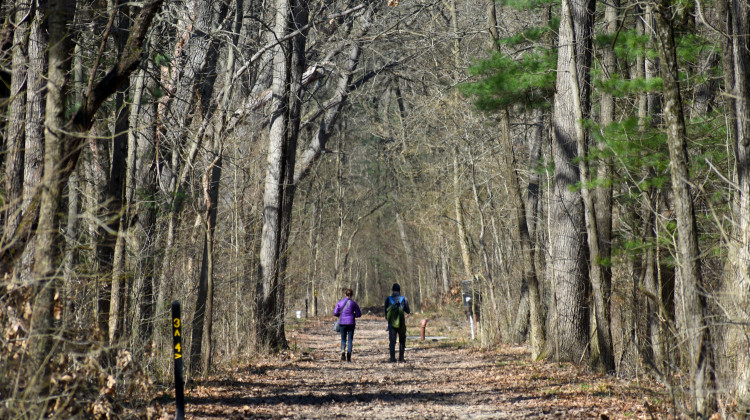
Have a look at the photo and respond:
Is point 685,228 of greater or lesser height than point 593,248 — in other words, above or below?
below

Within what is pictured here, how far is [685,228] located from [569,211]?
A: 6.68m

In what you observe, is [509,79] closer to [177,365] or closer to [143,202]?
[143,202]

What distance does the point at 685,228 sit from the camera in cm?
749

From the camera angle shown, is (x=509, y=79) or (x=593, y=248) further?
(x=509, y=79)

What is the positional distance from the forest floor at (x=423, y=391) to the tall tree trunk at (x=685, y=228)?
25.7 inches

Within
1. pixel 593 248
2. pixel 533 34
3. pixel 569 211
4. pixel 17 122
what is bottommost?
pixel 593 248

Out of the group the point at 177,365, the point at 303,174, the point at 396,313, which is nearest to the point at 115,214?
the point at 177,365

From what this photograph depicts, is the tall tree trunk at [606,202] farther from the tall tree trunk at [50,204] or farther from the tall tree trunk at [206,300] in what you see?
the tall tree trunk at [50,204]

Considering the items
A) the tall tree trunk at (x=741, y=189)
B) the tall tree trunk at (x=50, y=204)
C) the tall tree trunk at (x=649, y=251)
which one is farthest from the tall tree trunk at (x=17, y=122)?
the tall tree trunk at (x=649, y=251)

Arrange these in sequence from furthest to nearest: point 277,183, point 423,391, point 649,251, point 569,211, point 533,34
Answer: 1. point 277,183
2. point 533,34
3. point 569,211
4. point 649,251
5. point 423,391

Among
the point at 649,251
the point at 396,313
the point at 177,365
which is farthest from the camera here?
the point at 396,313

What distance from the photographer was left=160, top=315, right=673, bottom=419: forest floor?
9.57m

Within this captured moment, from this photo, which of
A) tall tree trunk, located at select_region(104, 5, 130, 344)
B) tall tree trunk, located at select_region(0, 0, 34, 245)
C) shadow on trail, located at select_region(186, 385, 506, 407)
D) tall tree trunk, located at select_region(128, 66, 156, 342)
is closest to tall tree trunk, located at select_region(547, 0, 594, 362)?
shadow on trail, located at select_region(186, 385, 506, 407)

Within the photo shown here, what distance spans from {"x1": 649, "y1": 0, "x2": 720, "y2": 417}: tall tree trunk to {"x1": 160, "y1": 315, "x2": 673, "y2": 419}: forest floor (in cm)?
65
